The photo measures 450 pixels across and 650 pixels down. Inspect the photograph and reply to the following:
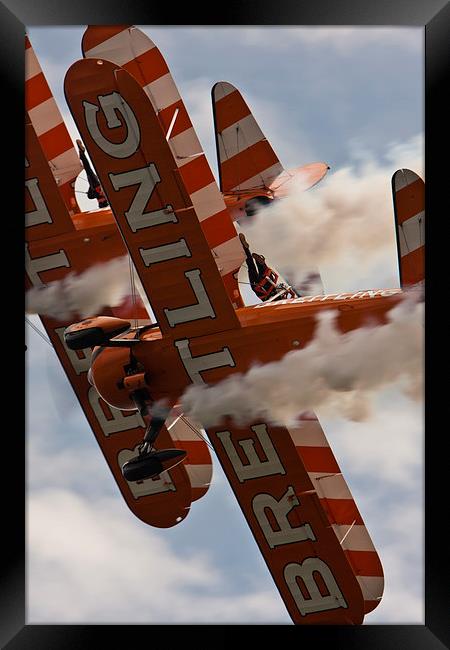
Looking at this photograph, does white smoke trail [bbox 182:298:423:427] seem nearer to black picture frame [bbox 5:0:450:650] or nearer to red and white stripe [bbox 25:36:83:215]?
black picture frame [bbox 5:0:450:650]

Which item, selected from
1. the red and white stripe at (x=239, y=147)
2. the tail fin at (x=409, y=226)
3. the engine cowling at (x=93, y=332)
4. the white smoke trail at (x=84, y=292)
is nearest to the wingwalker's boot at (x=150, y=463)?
the engine cowling at (x=93, y=332)

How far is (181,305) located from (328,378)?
127 centimetres

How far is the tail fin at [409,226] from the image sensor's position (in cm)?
1114

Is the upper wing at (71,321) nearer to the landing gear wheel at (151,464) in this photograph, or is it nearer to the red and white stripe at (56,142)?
the red and white stripe at (56,142)

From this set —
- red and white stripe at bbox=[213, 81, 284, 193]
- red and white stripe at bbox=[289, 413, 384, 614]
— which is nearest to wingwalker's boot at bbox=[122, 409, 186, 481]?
red and white stripe at bbox=[289, 413, 384, 614]

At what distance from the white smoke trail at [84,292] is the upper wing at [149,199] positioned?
5.31 feet

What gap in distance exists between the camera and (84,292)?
13.4 m
